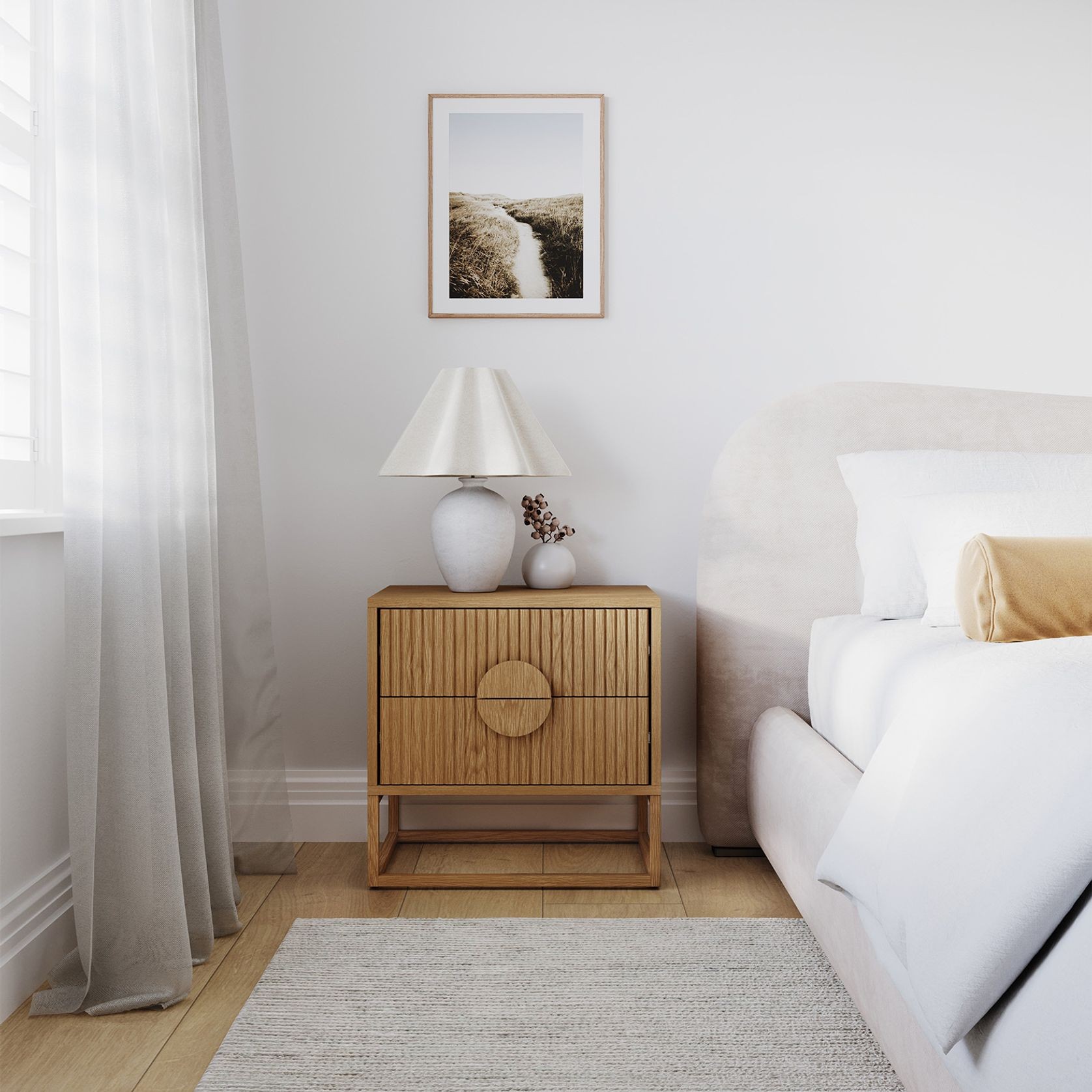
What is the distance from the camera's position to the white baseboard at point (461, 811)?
7.40 ft

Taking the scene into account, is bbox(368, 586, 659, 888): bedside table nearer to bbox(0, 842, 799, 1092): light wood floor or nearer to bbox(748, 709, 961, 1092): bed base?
bbox(0, 842, 799, 1092): light wood floor

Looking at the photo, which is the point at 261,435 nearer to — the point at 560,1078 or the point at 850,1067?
the point at 560,1078

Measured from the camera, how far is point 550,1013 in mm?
1396

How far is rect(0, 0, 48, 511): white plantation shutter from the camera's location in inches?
59.7

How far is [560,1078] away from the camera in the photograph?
4.03 feet

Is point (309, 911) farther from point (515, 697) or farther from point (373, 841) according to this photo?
point (515, 697)

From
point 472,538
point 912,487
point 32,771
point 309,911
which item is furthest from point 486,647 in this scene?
point 912,487

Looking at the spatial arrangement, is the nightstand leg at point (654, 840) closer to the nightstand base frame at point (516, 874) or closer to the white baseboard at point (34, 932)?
the nightstand base frame at point (516, 874)

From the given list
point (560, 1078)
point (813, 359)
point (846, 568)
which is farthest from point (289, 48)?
point (560, 1078)

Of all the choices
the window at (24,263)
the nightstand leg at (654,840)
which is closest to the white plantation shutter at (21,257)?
the window at (24,263)

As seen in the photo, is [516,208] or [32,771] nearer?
[32,771]

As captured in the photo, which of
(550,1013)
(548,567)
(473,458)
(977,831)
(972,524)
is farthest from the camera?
(548,567)

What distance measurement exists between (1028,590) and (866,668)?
300 mm

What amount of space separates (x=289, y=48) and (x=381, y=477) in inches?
43.2
